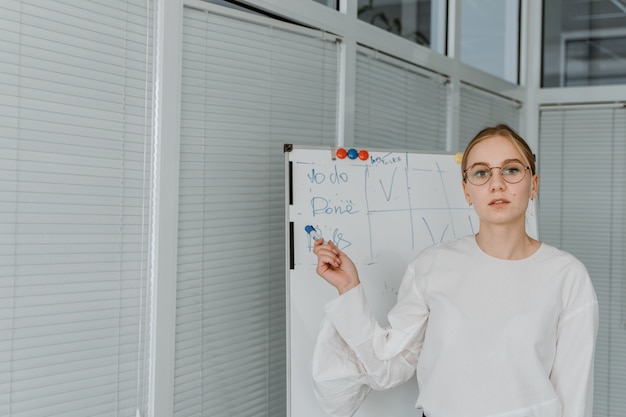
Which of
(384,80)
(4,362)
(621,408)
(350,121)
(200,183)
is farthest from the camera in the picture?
(621,408)

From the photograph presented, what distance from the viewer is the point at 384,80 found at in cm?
291

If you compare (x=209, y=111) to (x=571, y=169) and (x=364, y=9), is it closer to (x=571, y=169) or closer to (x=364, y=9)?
(x=364, y=9)

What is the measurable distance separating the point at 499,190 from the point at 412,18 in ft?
5.76

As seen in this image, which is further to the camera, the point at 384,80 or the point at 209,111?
the point at 384,80

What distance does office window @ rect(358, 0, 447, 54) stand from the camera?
9.36 ft

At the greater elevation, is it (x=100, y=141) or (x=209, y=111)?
(x=209, y=111)

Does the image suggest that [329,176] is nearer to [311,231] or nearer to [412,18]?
[311,231]

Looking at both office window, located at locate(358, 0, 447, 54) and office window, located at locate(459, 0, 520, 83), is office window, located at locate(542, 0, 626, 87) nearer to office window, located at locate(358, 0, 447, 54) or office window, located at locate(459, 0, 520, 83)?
office window, located at locate(459, 0, 520, 83)

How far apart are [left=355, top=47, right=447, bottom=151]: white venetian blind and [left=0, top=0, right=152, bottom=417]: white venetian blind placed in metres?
1.09

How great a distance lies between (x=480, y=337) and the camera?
1.63 m

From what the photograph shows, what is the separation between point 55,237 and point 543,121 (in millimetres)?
3207

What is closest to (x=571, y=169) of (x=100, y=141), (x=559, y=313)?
(x=559, y=313)

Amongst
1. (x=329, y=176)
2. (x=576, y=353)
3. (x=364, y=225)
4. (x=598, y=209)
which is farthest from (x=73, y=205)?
(x=598, y=209)

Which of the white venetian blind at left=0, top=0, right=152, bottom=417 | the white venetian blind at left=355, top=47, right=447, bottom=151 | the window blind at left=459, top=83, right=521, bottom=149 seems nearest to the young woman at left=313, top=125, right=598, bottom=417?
the white venetian blind at left=0, top=0, right=152, bottom=417
